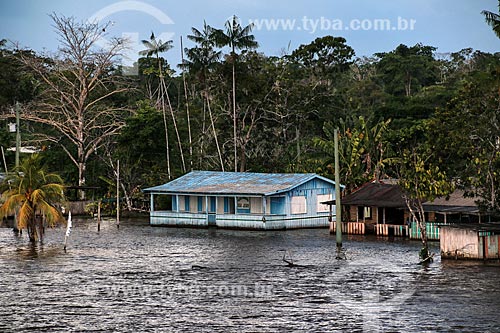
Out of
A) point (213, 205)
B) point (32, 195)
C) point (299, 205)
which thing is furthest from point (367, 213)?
point (32, 195)

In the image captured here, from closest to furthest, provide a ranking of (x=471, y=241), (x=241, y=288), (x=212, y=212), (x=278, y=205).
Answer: (x=241, y=288) < (x=471, y=241) < (x=278, y=205) < (x=212, y=212)

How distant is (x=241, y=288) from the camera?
120 ft

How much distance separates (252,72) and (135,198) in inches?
705

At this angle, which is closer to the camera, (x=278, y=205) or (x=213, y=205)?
(x=278, y=205)

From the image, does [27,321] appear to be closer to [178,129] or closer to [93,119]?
[93,119]

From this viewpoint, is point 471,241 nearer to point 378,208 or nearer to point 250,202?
point 378,208

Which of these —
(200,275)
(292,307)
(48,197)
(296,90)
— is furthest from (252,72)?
(292,307)

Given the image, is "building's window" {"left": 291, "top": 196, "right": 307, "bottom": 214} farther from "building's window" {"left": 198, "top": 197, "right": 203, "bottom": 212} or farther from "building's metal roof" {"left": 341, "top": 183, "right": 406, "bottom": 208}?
"building's window" {"left": 198, "top": 197, "right": 203, "bottom": 212}

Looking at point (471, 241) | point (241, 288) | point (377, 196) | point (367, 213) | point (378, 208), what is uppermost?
point (377, 196)

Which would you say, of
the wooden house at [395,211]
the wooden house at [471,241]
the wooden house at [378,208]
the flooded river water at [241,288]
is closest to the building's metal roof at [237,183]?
the wooden house at [378,208]

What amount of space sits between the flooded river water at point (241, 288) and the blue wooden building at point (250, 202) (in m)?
7.67

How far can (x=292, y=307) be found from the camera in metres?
31.9

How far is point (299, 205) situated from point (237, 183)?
542cm

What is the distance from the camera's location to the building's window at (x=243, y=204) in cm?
6574
